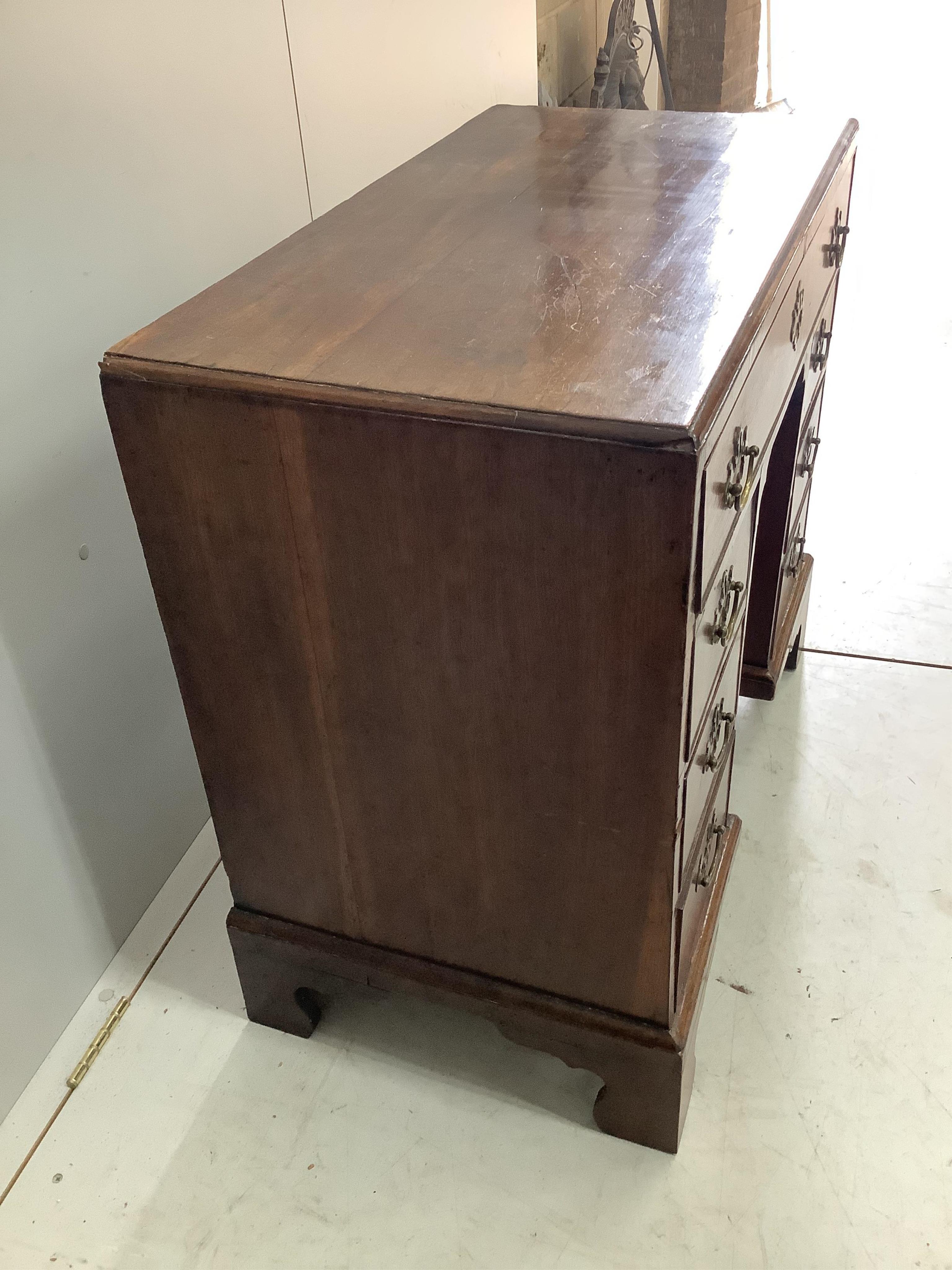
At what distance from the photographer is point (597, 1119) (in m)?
1.18

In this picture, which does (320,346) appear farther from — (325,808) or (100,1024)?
(100,1024)

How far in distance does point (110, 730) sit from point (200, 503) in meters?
0.52

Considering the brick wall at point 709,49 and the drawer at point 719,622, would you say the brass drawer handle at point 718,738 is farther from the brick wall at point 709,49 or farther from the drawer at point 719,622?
the brick wall at point 709,49

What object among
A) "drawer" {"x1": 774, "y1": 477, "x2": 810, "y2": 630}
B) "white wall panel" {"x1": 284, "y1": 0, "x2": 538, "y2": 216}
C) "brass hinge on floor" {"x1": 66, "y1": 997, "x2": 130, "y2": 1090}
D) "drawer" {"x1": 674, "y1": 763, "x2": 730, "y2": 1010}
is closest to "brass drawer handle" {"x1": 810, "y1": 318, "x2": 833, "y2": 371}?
"drawer" {"x1": 774, "y1": 477, "x2": 810, "y2": 630}

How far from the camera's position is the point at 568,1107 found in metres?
1.22

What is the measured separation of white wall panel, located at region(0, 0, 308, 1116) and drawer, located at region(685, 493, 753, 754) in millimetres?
705

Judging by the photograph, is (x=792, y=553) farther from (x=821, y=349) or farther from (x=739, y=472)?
(x=739, y=472)

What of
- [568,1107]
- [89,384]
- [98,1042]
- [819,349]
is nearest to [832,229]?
[819,349]

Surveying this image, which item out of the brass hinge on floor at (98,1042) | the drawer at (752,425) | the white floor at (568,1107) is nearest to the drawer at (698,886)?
the white floor at (568,1107)

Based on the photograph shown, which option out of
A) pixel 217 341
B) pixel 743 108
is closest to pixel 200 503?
pixel 217 341

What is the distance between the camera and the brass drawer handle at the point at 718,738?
108 cm

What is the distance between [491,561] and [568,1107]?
2.31ft

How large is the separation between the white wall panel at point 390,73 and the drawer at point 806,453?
2.47ft

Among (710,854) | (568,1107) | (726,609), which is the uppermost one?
(726,609)
